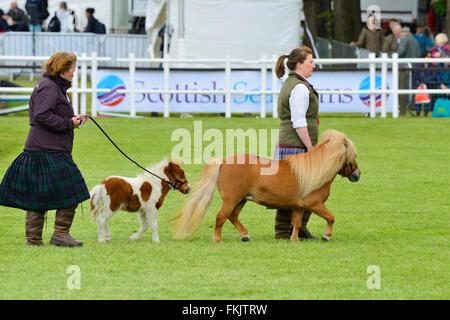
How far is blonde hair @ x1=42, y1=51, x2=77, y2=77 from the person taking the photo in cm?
898

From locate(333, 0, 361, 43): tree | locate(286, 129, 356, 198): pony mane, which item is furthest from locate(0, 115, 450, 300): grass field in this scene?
locate(333, 0, 361, 43): tree

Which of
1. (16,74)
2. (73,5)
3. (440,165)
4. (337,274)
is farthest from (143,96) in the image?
(337,274)

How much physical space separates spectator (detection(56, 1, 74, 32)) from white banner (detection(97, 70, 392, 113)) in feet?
30.0

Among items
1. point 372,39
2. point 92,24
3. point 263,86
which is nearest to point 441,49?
point 372,39

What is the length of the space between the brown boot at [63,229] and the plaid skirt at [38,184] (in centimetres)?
13

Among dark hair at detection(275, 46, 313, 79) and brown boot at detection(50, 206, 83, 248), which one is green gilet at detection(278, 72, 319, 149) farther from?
brown boot at detection(50, 206, 83, 248)

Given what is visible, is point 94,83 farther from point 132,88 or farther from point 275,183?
point 275,183

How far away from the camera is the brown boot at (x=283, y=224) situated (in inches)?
393

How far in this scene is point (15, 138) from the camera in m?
19.3

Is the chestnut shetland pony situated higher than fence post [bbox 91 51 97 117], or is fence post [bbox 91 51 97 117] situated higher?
fence post [bbox 91 51 97 117]

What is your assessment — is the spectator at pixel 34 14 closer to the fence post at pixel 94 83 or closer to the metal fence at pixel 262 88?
the metal fence at pixel 262 88

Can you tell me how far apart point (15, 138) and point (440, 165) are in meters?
8.27

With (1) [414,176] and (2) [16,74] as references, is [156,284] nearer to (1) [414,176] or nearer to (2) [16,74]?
(1) [414,176]
